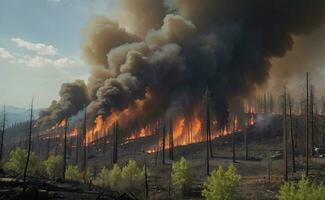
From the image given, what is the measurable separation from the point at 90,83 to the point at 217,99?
34.0m

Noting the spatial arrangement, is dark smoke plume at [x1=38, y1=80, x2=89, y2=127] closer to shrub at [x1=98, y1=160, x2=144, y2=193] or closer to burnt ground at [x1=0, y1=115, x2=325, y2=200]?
burnt ground at [x1=0, y1=115, x2=325, y2=200]

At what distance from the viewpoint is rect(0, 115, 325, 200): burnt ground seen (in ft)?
169

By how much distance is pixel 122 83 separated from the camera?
106 m

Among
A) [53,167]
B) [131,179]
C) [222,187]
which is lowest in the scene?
[131,179]

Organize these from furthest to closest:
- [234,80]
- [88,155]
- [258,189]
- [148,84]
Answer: [234,80] < [148,84] < [88,155] < [258,189]

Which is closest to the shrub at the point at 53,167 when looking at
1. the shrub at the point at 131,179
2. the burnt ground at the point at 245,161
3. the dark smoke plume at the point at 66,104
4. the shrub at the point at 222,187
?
the burnt ground at the point at 245,161

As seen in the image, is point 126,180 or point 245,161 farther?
point 245,161

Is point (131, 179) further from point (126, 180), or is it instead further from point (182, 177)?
point (182, 177)

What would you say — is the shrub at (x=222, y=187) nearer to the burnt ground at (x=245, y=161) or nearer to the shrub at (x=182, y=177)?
the burnt ground at (x=245, y=161)

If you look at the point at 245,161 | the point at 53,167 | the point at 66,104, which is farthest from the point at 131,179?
the point at 66,104

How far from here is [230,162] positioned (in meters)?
74.4

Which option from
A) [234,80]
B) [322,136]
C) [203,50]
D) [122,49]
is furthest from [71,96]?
[322,136]

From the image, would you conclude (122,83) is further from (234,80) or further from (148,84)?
(234,80)

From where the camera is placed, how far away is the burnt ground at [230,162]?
51469 millimetres
